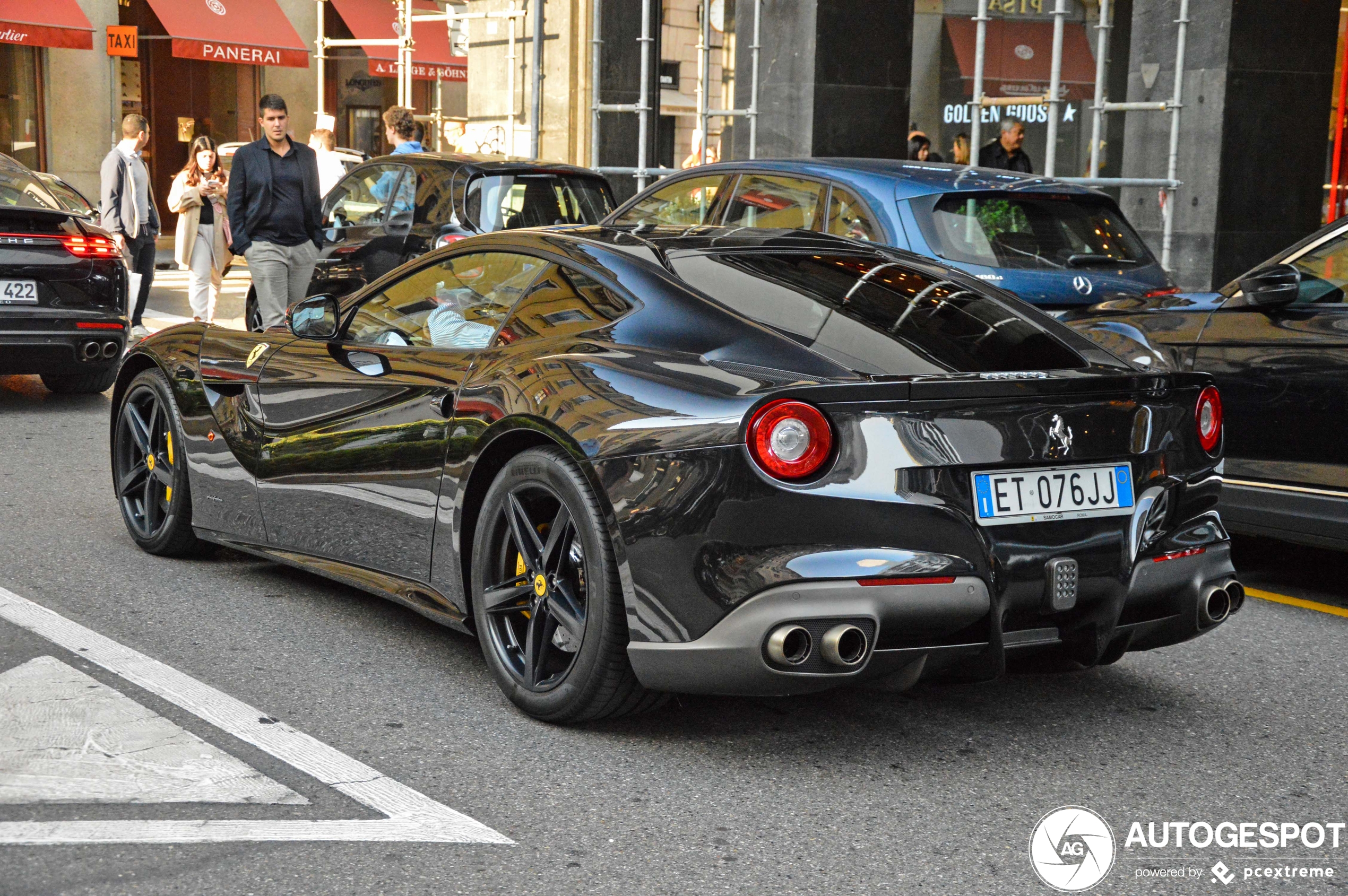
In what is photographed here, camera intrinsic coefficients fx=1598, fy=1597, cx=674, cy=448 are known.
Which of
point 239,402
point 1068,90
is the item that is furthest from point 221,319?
point 1068,90

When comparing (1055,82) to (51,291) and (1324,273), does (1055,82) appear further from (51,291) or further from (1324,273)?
(51,291)

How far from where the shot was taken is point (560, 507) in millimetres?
4094

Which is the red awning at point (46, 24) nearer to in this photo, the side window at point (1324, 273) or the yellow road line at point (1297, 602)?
the side window at point (1324, 273)

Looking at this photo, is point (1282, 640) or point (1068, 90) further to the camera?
point (1068, 90)

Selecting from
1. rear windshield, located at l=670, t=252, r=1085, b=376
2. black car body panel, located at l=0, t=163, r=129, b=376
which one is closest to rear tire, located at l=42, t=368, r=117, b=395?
black car body panel, located at l=0, t=163, r=129, b=376

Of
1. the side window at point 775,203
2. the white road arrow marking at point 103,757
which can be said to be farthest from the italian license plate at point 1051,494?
the side window at point 775,203

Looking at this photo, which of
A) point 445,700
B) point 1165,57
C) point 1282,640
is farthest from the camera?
point 1165,57

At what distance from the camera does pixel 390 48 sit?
1174 inches

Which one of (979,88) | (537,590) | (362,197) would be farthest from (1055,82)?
(537,590)

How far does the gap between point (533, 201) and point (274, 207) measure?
1.80 meters

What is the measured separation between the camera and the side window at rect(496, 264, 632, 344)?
14.3 ft

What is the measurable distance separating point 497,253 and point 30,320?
600 cm

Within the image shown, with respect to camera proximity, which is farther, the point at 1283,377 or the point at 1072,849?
the point at 1283,377

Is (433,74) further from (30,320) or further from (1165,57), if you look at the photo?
(30,320)
